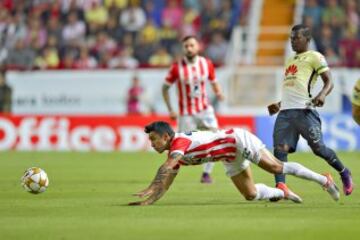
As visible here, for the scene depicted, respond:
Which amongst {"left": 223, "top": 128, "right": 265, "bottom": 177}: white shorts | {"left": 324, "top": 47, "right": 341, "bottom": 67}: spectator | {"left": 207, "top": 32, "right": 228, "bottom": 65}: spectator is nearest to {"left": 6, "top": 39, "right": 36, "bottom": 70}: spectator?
{"left": 207, "top": 32, "right": 228, "bottom": 65}: spectator

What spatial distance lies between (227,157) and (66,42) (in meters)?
17.7

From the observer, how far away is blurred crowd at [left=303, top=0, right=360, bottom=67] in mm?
26797

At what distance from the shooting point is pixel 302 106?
42.4ft

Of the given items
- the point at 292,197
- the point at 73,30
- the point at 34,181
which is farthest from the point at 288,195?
the point at 73,30

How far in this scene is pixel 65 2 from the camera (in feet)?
98.7

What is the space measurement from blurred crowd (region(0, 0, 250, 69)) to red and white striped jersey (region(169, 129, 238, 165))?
15.7m

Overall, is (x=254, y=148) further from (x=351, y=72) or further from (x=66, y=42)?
(x=66, y=42)

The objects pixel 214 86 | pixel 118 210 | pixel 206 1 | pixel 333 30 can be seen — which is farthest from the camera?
pixel 206 1

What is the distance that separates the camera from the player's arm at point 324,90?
1236 cm

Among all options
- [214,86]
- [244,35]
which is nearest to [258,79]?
[244,35]

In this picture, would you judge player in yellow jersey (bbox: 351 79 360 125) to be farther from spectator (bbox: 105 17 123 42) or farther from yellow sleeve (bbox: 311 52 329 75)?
spectator (bbox: 105 17 123 42)

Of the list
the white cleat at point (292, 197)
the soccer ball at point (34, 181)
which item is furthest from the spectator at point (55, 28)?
the white cleat at point (292, 197)

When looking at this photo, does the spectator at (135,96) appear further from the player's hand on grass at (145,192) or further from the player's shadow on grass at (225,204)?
the player's hand on grass at (145,192)

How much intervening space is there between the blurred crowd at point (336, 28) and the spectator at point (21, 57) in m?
7.31
